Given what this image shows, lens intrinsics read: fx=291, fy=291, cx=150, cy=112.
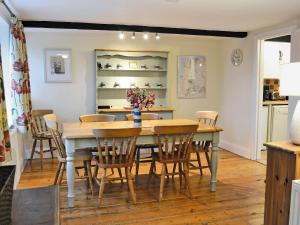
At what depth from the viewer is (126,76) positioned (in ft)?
18.2

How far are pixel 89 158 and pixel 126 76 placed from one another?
2.56 m

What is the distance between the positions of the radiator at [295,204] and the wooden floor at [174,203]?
721mm

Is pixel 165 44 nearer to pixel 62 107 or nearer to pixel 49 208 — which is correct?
pixel 62 107

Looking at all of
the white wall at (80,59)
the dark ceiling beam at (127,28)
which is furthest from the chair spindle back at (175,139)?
the white wall at (80,59)

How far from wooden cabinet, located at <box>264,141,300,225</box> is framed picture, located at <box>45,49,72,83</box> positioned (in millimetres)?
3886

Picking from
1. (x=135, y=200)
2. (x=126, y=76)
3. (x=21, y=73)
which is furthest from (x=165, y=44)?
(x=135, y=200)

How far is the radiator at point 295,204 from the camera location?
2.08 metres

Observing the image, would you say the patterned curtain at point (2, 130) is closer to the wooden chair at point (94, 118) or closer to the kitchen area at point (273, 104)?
the wooden chair at point (94, 118)

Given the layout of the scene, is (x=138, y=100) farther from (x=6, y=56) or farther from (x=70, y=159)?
(x=6, y=56)

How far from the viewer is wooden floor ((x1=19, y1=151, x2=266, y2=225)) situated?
2855mm

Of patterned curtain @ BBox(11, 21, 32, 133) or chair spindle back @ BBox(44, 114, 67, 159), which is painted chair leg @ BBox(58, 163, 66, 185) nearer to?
chair spindle back @ BBox(44, 114, 67, 159)

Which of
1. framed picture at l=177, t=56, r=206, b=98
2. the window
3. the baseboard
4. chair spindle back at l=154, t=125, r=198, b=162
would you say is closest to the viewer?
chair spindle back at l=154, t=125, r=198, b=162

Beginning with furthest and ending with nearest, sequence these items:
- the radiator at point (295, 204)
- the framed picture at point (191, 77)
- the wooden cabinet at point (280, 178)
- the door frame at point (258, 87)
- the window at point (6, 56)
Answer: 1. the framed picture at point (191, 77)
2. the door frame at point (258, 87)
3. the window at point (6, 56)
4. the wooden cabinet at point (280, 178)
5. the radiator at point (295, 204)

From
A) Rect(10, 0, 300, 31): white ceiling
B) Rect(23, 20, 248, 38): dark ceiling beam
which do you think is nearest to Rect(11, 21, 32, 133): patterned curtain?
Rect(10, 0, 300, 31): white ceiling
